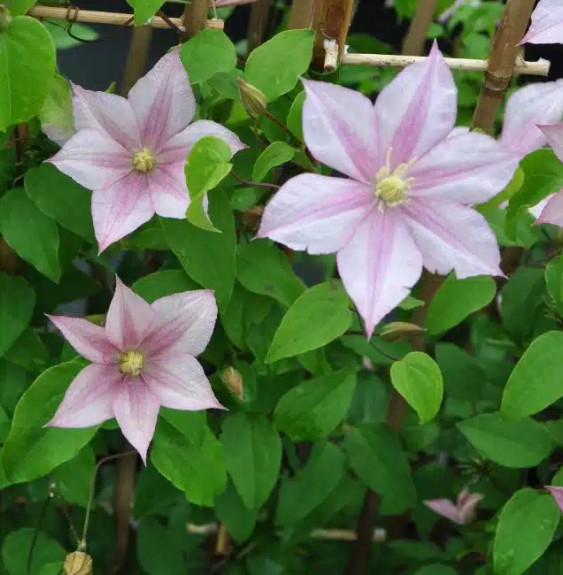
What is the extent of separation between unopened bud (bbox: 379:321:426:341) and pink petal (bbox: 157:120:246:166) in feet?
0.73

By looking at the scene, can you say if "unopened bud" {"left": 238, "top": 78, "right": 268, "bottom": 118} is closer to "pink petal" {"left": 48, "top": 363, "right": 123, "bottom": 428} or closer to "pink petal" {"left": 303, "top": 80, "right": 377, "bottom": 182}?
"pink petal" {"left": 303, "top": 80, "right": 377, "bottom": 182}

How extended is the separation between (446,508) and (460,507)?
0.06 feet

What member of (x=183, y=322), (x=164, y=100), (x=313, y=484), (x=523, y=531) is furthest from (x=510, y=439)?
(x=164, y=100)

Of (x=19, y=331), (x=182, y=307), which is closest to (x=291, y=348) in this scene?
(x=182, y=307)

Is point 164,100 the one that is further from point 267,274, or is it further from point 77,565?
point 77,565

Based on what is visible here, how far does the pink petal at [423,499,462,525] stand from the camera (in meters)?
0.89

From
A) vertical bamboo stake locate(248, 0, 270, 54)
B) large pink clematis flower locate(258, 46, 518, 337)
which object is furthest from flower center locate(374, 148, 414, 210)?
vertical bamboo stake locate(248, 0, 270, 54)

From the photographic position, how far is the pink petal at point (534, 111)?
0.62 m

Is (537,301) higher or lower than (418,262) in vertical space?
lower

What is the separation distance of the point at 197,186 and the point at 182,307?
136 mm

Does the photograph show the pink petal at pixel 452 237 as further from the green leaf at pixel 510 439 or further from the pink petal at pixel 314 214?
the green leaf at pixel 510 439

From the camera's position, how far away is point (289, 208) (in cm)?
50

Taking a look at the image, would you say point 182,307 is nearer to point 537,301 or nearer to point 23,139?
point 23,139

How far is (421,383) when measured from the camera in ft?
2.01
